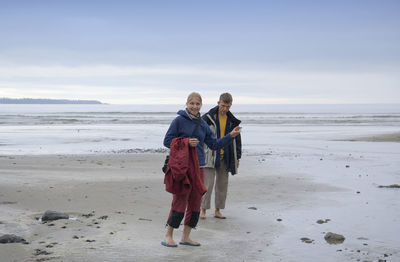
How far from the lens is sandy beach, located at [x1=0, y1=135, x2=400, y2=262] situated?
536cm

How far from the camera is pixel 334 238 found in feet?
19.5

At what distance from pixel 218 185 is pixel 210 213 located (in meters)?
0.53

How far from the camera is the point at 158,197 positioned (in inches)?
339

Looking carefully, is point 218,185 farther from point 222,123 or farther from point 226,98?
point 226,98

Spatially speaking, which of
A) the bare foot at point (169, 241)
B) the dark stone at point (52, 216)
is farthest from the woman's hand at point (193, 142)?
the dark stone at point (52, 216)

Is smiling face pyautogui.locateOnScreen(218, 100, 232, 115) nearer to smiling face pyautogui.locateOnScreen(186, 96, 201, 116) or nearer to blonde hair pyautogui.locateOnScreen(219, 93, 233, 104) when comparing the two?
blonde hair pyautogui.locateOnScreen(219, 93, 233, 104)

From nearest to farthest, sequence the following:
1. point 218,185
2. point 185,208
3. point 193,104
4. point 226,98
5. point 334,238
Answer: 1. point 193,104
2. point 185,208
3. point 334,238
4. point 226,98
5. point 218,185

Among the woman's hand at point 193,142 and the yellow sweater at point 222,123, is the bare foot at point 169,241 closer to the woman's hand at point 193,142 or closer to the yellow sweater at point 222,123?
the woman's hand at point 193,142

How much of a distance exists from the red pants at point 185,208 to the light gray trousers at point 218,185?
59.9 inches

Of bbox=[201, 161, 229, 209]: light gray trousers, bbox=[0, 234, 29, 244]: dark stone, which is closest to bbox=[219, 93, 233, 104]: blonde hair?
bbox=[201, 161, 229, 209]: light gray trousers

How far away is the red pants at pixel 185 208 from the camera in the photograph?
5.54m

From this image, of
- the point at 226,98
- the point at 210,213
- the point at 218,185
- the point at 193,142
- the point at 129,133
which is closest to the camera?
the point at 193,142

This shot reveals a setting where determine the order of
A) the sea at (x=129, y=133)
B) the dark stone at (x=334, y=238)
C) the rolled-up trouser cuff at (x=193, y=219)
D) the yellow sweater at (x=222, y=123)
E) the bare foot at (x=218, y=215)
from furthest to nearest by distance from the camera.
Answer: the sea at (x=129, y=133) → the bare foot at (x=218, y=215) → the yellow sweater at (x=222, y=123) → the dark stone at (x=334, y=238) → the rolled-up trouser cuff at (x=193, y=219)

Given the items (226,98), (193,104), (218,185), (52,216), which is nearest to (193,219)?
(193,104)
